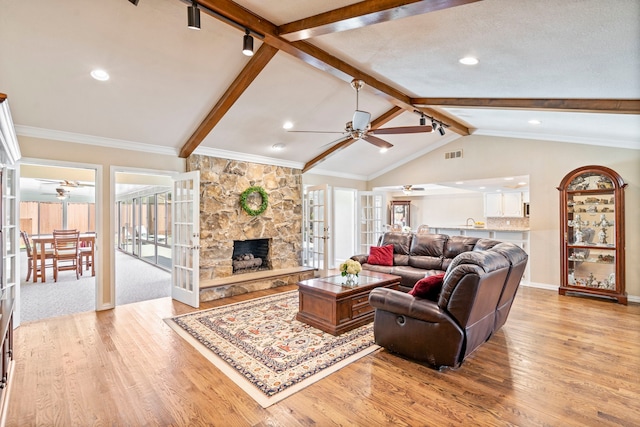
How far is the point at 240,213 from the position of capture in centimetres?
602

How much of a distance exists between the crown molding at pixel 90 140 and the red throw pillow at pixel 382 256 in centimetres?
385

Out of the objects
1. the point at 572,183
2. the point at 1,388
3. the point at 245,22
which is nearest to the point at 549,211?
the point at 572,183

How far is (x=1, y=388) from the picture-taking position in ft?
6.57

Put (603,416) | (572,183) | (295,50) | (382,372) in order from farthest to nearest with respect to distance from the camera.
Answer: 1. (572,183)
2. (295,50)
3. (382,372)
4. (603,416)

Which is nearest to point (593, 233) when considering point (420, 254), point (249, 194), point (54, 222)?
point (420, 254)

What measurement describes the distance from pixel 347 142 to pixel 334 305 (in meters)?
3.75

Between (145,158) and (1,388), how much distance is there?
3654 mm

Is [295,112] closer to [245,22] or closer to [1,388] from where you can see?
[245,22]

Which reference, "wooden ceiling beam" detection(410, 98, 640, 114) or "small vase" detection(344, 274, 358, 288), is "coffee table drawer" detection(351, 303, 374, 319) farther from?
"wooden ceiling beam" detection(410, 98, 640, 114)

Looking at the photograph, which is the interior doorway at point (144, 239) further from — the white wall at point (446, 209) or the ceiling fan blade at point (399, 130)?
the white wall at point (446, 209)

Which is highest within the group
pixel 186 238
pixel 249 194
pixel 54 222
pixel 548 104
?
pixel 548 104

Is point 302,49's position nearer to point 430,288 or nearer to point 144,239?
point 430,288

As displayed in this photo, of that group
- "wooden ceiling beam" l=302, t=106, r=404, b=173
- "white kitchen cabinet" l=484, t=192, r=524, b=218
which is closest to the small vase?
"wooden ceiling beam" l=302, t=106, r=404, b=173

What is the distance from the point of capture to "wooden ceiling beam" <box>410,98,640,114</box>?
3273mm
